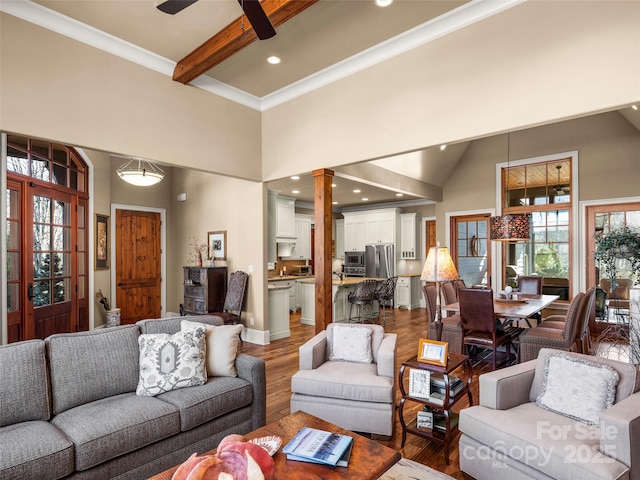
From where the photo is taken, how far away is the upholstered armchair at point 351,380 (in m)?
2.54

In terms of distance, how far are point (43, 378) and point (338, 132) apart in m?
3.54

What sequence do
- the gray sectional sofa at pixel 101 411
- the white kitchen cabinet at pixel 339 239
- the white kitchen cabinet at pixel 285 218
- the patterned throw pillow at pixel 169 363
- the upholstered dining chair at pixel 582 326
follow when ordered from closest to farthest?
the gray sectional sofa at pixel 101 411 → the patterned throw pillow at pixel 169 363 → the upholstered dining chair at pixel 582 326 → the white kitchen cabinet at pixel 285 218 → the white kitchen cabinet at pixel 339 239

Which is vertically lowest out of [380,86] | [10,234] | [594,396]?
[594,396]

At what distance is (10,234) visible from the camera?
12.9 ft

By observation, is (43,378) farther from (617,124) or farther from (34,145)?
(617,124)

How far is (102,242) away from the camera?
6.10 meters

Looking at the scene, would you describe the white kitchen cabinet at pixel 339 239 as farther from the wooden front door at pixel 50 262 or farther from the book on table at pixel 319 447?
the book on table at pixel 319 447

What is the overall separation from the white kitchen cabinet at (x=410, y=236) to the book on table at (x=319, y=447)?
23.7ft

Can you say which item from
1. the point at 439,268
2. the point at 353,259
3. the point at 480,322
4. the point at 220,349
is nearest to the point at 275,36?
the point at 439,268

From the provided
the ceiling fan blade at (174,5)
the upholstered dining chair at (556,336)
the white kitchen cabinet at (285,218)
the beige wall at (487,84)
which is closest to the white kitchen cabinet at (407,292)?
the white kitchen cabinet at (285,218)

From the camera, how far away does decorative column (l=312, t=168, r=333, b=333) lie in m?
4.44

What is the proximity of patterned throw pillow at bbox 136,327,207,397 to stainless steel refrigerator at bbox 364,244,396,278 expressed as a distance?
6525mm

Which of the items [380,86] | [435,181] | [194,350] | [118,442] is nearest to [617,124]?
[435,181]

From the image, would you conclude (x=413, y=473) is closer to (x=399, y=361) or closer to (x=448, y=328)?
(x=399, y=361)
